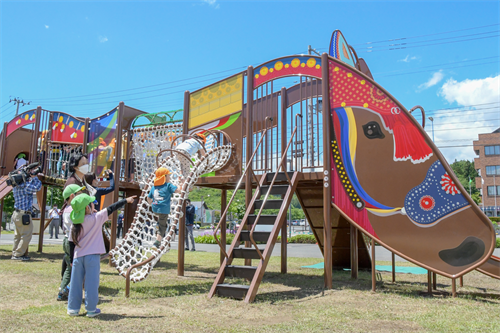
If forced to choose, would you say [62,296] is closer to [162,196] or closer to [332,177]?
[162,196]

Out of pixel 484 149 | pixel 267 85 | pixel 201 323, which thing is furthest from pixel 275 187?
pixel 484 149

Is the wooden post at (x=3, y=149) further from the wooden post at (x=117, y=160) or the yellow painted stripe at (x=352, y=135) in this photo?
the yellow painted stripe at (x=352, y=135)

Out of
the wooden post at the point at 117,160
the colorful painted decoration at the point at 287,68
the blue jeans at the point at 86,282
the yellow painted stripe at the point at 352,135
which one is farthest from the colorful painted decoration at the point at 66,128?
the yellow painted stripe at the point at 352,135

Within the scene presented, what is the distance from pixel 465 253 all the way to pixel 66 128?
10538mm

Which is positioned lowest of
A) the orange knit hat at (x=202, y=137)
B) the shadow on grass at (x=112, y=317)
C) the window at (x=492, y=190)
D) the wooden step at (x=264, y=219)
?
the shadow on grass at (x=112, y=317)

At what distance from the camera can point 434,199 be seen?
240 inches

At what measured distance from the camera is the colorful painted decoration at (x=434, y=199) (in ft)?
19.7

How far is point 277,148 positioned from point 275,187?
124 centimetres

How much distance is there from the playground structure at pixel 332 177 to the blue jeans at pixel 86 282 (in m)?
1.28

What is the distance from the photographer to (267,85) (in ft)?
25.7

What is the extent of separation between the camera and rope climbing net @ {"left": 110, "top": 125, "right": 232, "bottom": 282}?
6.73 meters

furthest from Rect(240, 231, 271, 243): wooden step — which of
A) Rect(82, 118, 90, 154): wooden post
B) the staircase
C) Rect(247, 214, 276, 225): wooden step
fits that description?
Rect(82, 118, 90, 154): wooden post

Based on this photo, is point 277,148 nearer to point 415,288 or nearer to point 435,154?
point 435,154

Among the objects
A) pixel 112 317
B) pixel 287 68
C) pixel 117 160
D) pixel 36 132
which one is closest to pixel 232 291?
pixel 112 317
